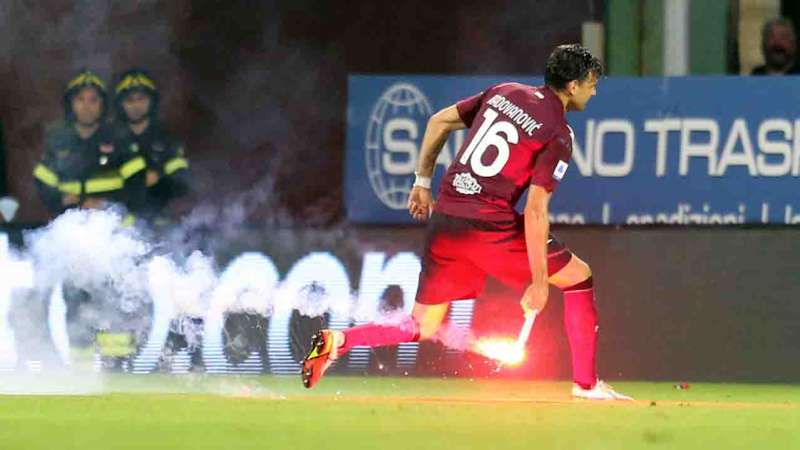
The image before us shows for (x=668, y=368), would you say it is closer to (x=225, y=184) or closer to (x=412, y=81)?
(x=412, y=81)

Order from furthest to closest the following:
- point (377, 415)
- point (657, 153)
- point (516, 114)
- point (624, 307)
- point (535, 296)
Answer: point (657, 153) → point (624, 307) → point (516, 114) → point (535, 296) → point (377, 415)

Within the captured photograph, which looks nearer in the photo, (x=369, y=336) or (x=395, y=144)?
(x=369, y=336)

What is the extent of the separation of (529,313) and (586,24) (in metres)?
5.29

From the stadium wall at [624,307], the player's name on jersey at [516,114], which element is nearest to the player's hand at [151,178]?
the stadium wall at [624,307]

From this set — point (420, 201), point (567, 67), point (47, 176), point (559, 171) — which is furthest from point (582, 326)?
point (47, 176)

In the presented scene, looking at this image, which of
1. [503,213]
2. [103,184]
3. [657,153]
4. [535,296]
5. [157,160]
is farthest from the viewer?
[157,160]

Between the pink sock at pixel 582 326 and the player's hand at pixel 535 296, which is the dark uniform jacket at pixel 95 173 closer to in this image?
the pink sock at pixel 582 326

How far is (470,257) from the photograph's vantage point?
8977 millimetres

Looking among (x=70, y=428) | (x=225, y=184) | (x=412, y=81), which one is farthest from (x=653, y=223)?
(x=70, y=428)

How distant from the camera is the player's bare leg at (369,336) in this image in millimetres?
9000

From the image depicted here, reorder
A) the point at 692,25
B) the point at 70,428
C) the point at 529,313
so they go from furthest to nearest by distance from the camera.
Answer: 1. the point at 692,25
2. the point at 529,313
3. the point at 70,428

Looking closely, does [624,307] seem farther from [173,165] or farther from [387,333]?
[173,165]

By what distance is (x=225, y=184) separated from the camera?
1277 cm

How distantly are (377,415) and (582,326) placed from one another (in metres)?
1.46
